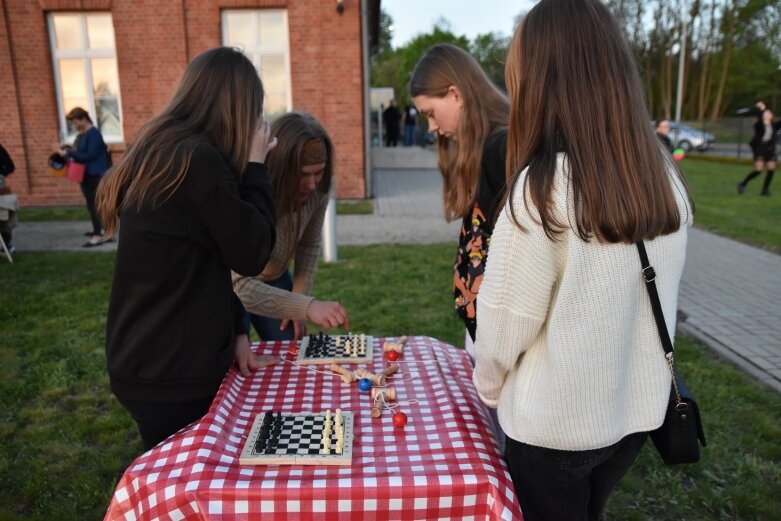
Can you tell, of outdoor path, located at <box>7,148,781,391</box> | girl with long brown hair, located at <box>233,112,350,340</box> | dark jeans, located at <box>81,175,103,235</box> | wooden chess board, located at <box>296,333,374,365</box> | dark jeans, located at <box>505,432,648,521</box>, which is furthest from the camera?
dark jeans, located at <box>81,175,103,235</box>

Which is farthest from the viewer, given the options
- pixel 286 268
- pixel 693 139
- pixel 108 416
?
pixel 693 139

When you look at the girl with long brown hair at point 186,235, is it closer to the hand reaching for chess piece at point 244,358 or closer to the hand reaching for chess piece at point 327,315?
the hand reaching for chess piece at point 244,358

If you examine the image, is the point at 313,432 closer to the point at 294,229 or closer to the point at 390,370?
the point at 390,370

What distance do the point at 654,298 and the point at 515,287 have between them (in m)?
0.32

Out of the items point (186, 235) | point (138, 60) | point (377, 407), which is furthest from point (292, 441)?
point (138, 60)

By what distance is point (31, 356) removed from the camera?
14.9 ft

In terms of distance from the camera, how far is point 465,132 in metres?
2.22

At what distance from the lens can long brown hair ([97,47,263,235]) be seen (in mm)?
1629

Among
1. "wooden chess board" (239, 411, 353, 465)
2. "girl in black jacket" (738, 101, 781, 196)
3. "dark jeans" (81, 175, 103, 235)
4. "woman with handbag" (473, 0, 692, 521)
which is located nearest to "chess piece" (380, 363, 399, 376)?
"wooden chess board" (239, 411, 353, 465)

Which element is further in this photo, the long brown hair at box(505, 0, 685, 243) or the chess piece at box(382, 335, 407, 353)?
the chess piece at box(382, 335, 407, 353)

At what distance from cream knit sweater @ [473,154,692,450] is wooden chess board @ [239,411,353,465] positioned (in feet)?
1.40

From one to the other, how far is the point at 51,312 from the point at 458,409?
4.95m

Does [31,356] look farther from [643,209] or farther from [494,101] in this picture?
[643,209]

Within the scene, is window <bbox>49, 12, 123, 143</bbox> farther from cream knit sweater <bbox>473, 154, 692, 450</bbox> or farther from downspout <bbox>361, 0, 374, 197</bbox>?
cream knit sweater <bbox>473, 154, 692, 450</bbox>
